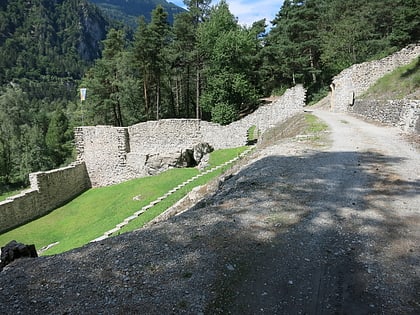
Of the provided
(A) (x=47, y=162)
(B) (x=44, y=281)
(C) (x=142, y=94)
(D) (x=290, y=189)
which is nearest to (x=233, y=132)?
(C) (x=142, y=94)

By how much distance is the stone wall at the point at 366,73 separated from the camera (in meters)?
20.4

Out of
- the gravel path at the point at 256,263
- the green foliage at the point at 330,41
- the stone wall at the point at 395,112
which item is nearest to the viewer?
the gravel path at the point at 256,263

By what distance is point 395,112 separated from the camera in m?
13.1

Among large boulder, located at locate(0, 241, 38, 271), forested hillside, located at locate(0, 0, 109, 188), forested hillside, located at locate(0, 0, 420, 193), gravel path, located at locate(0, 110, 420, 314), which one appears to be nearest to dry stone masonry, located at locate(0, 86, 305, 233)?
forested hillside, located at locate(0, 0, 420, 193)

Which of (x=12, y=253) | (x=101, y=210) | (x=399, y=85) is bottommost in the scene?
(x=101, y=210)

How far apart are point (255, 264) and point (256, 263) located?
0.08 feet

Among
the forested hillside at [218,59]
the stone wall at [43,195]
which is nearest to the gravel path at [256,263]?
the stone wall at [43,195]

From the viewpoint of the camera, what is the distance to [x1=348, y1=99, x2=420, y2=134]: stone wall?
11.4m

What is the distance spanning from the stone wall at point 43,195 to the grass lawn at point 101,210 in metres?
0.55

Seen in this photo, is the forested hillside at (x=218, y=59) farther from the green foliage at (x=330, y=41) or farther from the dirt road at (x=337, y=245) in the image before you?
the dirt road at (x=337, y=245)

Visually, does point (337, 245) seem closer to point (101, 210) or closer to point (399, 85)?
point (101, 210)

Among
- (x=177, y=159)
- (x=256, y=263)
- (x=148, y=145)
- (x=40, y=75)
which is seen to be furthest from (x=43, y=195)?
(x=40, y=75)

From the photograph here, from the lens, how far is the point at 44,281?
355 centimetres

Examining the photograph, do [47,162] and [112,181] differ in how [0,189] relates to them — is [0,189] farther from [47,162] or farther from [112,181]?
[112,181]
